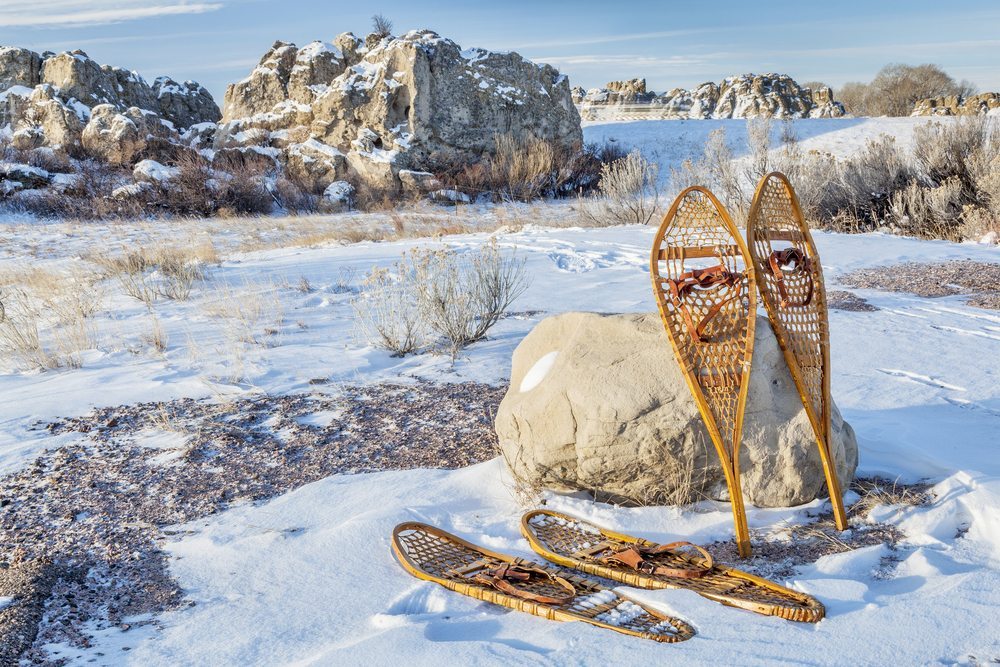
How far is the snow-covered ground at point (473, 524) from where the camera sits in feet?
6.83

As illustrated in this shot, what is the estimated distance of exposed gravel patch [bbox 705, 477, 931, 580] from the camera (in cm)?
259

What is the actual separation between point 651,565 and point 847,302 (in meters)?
4.69

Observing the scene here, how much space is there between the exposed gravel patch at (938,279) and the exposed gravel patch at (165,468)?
14.0 ft

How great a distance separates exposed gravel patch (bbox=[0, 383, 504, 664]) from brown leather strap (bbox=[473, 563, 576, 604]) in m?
1.00

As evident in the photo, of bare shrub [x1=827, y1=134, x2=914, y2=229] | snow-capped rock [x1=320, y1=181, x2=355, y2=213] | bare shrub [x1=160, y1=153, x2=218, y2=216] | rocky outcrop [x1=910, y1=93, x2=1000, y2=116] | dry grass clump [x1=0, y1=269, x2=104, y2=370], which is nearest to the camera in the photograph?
dry grass clump [x1=0, y1=269, x2=104, y2=370]

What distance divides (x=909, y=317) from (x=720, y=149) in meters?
7.63

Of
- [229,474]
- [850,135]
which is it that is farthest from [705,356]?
[850,135]

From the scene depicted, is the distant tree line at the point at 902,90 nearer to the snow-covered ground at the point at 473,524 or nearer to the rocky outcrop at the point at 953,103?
the rocky outcrop at the point at 953,103

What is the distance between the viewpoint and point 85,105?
21.9m

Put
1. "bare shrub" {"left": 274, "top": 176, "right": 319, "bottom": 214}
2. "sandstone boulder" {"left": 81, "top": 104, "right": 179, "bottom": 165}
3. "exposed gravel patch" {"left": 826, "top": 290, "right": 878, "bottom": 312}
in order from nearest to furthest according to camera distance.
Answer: "exposed gravel patch" {"left": 826, "top": 290, "right": 878, "bottom": 312}, "bare shrub" {"left": 274, "top": 176, "right": 319, "bottom": 214}, "sandstone boulder" {"left": 81, "top": 104, "right": 179, "bottom": 165}

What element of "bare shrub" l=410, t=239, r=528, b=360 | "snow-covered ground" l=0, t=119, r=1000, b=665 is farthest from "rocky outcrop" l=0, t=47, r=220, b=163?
"bare shrub" l=410, t=239, r=528, b=360

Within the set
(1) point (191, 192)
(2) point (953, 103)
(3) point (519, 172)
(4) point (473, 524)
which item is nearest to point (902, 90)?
(2) point (953, 103)

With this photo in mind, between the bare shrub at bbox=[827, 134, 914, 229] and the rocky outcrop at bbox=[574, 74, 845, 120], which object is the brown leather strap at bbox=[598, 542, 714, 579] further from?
the rocky outcrop at bbox=[574, 74, 845, 120]

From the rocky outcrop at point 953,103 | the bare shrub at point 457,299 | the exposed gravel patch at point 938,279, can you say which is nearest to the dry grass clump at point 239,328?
the bare shrub at point 457,299
